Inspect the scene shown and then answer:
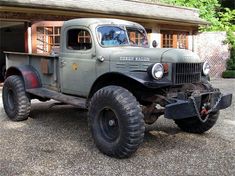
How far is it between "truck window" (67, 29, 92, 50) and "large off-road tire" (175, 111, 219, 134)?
2.11 meters

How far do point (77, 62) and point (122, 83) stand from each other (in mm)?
941

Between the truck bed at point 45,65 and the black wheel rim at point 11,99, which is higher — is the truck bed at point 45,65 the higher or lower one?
the higher one

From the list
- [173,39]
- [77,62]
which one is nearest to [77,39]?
[77,62]

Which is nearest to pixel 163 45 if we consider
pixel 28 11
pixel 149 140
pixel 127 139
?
pixel 28 11

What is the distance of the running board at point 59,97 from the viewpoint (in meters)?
6.09

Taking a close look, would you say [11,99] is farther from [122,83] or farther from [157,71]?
[157,71]

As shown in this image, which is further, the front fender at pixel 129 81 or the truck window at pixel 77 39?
the truck window at pixel 77 39

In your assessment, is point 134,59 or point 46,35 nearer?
point 134,59

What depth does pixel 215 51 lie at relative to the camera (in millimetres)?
18516

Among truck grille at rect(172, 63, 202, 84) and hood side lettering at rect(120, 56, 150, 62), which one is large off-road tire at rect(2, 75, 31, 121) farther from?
truck grille at rect(172, 63, 202, 84)

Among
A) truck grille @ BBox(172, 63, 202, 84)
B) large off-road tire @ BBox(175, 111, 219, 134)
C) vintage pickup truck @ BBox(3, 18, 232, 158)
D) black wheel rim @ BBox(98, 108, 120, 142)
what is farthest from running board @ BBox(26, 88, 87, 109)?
large off-road tire @ BBox(175, 111, 219, 134)

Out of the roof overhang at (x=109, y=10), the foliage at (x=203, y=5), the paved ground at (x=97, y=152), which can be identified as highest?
the foliage at (x=203, y=5)

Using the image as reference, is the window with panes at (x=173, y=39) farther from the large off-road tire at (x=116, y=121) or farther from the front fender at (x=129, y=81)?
the large off-road tire at (x=116, y=121)

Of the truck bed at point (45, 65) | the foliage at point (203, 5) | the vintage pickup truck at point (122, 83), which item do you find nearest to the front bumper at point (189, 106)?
the vintage pickup truck at point (122, 83)
